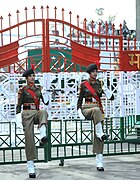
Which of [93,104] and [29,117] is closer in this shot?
[29,117]

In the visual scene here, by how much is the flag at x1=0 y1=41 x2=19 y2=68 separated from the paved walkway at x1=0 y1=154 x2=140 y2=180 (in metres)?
1.60

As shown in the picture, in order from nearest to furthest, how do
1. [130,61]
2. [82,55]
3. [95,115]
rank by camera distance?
[95,115], [82,55], [130,61]

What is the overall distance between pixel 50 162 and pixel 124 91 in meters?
2.00

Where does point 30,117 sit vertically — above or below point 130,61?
below

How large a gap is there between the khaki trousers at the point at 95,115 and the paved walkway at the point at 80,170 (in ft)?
1.08

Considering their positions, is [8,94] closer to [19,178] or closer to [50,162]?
[50,162]

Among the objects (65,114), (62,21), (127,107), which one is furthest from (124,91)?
(62,21)

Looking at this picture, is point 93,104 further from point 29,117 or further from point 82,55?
point 82,55

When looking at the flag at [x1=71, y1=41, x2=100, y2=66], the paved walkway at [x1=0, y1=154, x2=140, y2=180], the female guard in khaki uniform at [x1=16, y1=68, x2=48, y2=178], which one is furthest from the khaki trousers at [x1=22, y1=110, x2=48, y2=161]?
the flag at [x1=71, y1=41, x2=100, y2=66]

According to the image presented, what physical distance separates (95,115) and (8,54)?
1749mm

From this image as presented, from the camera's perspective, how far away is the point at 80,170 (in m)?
6.17

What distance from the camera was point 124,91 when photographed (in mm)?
7914

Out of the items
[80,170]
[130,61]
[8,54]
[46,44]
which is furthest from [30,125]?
[130,61]

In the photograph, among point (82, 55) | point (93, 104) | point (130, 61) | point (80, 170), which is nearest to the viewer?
point (93, 104)
